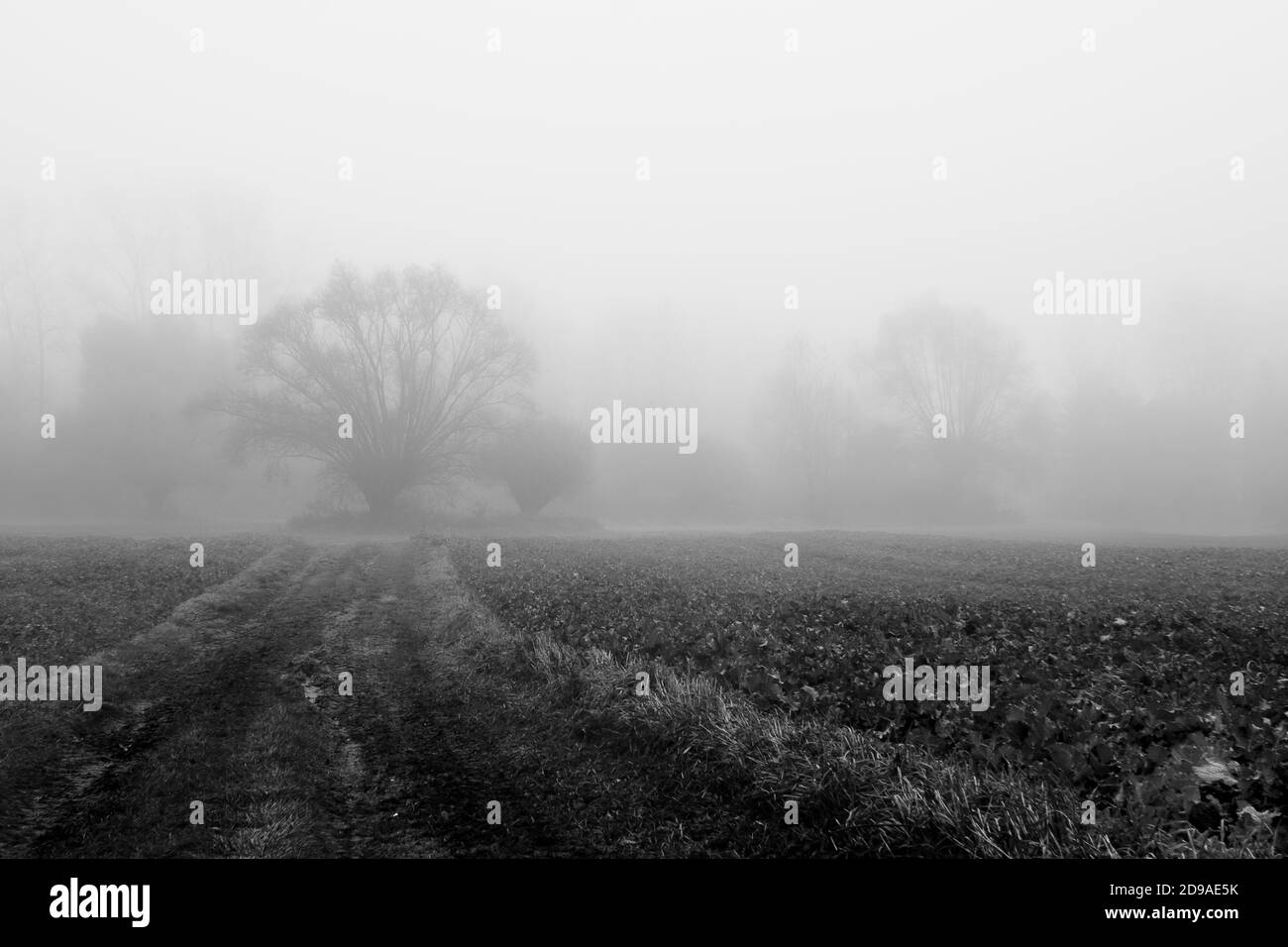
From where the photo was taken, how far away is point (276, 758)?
21.5 feet

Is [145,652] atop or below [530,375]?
below

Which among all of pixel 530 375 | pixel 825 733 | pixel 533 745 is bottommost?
pixel 533 745

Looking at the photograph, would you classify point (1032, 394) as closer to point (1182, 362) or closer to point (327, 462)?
point (1182, 362)

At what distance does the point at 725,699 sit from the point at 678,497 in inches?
2781

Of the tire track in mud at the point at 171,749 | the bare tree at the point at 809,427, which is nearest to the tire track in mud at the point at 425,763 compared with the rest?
the tire track in mud at the point at 171,749

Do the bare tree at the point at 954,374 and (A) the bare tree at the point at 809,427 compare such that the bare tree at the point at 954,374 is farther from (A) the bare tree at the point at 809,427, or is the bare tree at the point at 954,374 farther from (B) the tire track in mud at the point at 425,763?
(B) the tire track in mud at the point at 425,763

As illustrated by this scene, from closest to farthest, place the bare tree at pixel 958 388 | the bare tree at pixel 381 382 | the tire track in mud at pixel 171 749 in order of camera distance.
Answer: the tire track in mud at pixel 171 749, the bare tree at pixel 381 382, the bare tree at pixel 958 388

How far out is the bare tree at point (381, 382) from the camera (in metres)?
49.0

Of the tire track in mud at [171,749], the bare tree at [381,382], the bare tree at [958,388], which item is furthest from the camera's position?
the bare tree at [958,388]

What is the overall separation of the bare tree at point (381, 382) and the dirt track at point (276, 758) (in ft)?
135

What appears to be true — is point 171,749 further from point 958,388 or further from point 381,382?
point 958,388
